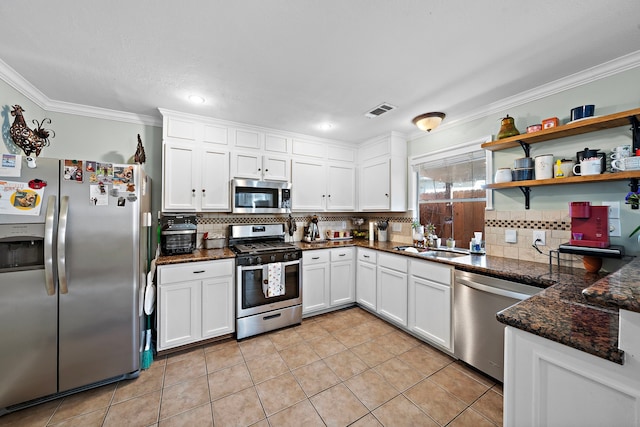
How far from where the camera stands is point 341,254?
328 cm

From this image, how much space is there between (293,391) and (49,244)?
1989 millimetres

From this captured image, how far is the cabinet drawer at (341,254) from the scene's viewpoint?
127 inches

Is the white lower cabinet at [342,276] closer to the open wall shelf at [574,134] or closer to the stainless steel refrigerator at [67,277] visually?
the open wall shelf at [574,134]

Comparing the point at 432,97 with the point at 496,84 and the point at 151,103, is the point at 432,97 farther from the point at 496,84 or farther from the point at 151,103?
the point at 151,103

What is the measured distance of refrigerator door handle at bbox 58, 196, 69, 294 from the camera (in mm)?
1688

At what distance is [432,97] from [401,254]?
1592 mm

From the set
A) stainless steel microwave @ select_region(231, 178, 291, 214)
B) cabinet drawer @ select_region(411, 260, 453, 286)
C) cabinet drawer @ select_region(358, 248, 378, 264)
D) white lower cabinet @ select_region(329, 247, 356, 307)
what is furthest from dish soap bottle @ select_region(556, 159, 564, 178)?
stainless steel microwave @ select_region(231, 178, 291, 214)

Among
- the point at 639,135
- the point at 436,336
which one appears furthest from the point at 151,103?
the point at 639,135

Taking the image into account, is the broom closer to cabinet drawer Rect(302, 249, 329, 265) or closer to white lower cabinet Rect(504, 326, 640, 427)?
cabinet drawer Rect(302, 249, 329, 265)

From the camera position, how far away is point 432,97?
7.66ft

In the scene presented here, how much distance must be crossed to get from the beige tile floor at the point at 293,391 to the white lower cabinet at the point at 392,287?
32cm

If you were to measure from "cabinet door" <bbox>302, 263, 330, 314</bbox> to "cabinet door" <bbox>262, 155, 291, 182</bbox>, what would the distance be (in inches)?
47.8

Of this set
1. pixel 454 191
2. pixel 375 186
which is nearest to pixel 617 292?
pixel 454 191

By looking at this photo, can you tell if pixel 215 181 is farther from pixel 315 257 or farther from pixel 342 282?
pixel 342 282
